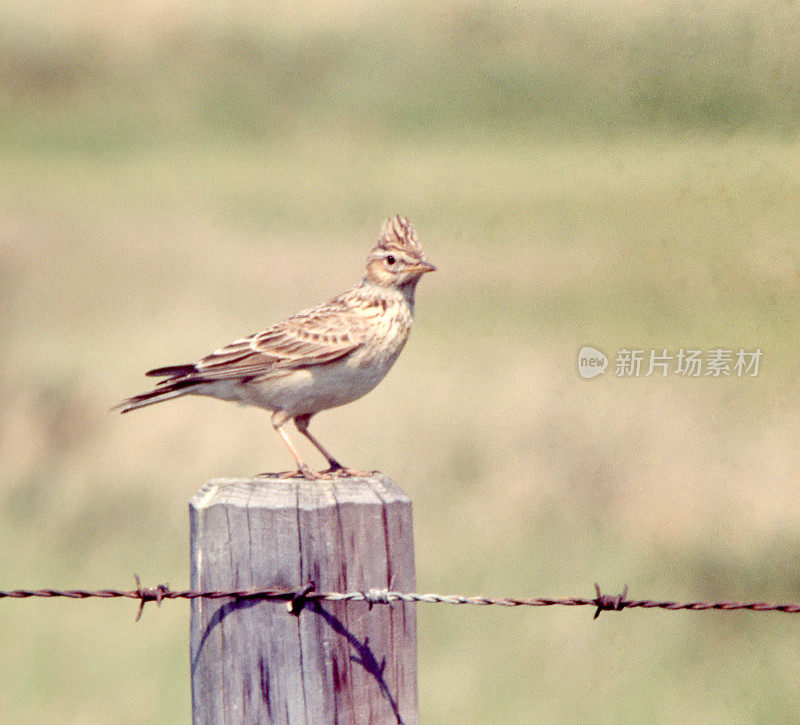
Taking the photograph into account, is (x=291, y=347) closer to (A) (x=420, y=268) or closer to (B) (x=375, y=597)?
(A) (x=420, y=268)

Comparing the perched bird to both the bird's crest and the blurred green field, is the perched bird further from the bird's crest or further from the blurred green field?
the blurred green field

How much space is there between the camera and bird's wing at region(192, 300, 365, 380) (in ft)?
19.5

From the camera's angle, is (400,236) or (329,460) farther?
(400,236)

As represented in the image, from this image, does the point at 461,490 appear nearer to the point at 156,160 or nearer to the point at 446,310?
the point at 446,310

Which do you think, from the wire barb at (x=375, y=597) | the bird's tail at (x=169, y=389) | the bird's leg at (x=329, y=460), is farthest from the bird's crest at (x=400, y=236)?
the wire barb at (x=375, y=597)

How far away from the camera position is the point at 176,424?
13.1 meters

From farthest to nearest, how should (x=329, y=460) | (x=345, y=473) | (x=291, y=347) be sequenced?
(x=291, y=347), (x=329, y=460), (x=345, y=473)

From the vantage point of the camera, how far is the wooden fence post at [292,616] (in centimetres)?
358

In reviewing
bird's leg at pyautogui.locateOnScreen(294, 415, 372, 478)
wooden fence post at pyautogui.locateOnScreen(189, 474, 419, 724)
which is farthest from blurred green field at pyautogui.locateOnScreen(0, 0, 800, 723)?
wooden fence post at pyautogui.locateOnScreen(189, 474, 419, 724)

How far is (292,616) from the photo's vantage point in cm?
357

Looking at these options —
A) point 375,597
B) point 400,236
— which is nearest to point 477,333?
point 400,236

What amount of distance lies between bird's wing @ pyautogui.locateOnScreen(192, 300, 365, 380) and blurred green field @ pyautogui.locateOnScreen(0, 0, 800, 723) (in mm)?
3453

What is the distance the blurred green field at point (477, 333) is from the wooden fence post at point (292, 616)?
516 cm

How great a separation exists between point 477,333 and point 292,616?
49.3 feet
